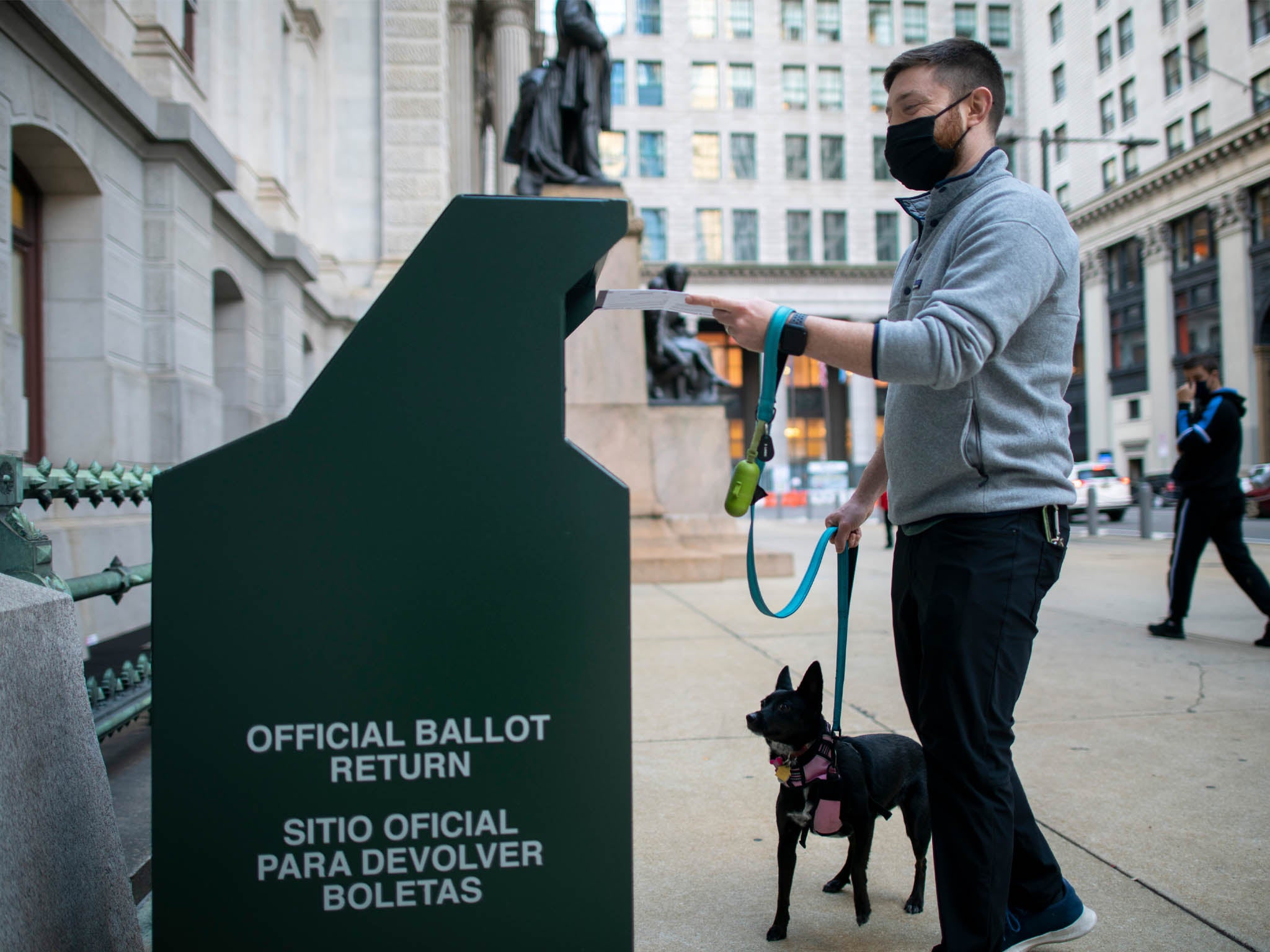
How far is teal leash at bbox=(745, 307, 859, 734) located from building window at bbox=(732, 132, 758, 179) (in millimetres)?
54327

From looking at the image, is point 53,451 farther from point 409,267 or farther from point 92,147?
point 409,267

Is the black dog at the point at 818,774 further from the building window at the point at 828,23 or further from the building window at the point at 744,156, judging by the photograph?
the building window at the point at 828,23

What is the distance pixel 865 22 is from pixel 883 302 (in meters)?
15.8

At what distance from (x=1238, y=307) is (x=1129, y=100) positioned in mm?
13415

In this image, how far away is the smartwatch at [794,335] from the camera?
5.87 ft

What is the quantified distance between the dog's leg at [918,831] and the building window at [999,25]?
6274 centimetres

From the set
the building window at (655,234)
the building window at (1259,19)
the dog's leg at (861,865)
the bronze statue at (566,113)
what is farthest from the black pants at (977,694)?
the building window at (655,234)

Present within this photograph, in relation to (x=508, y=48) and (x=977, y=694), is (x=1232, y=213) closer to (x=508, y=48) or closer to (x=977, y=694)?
(x=508, y=48)

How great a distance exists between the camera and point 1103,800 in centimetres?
326

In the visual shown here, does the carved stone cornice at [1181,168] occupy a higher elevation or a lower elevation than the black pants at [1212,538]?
higher

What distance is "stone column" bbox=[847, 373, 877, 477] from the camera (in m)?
53.1

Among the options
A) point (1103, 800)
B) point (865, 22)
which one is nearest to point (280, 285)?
point (1103, 800)

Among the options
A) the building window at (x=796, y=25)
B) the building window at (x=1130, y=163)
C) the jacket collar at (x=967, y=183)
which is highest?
the building window at (x=796, y=25)

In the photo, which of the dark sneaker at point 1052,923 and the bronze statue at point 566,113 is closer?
the dark sneaker at point 1052,923
